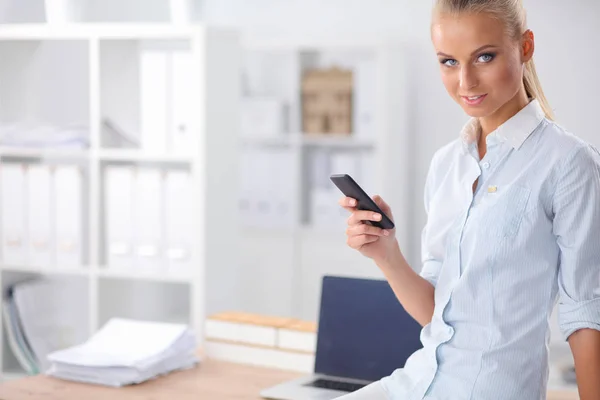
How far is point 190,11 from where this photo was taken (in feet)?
9.57

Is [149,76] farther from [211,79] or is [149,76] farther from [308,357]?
[308,357]

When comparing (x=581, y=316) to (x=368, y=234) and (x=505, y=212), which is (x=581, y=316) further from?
(x=368, y=234)

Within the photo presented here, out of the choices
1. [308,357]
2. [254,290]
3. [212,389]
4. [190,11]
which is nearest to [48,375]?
[212,389]

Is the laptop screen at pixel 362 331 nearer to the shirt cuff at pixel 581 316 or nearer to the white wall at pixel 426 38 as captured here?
the shirt cuff at pixel 581 316

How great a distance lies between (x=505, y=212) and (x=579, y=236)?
128 mm

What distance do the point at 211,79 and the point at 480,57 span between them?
56.2 inches

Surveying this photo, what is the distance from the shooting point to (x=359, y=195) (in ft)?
5.17

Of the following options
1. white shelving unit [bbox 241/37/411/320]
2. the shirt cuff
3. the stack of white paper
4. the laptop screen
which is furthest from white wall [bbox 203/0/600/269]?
the shirt cuff

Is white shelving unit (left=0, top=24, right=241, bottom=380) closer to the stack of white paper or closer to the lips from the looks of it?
the stack of white paper

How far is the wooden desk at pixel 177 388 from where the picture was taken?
2055 mm

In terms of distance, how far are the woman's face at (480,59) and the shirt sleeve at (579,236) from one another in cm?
16

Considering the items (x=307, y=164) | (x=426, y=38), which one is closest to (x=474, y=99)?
(x=307, y=164)

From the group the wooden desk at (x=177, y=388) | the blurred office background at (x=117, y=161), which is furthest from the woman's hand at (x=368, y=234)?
the blurred office background at (x=117, y=161)

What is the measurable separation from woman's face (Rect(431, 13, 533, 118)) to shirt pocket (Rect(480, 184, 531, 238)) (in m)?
0.14
